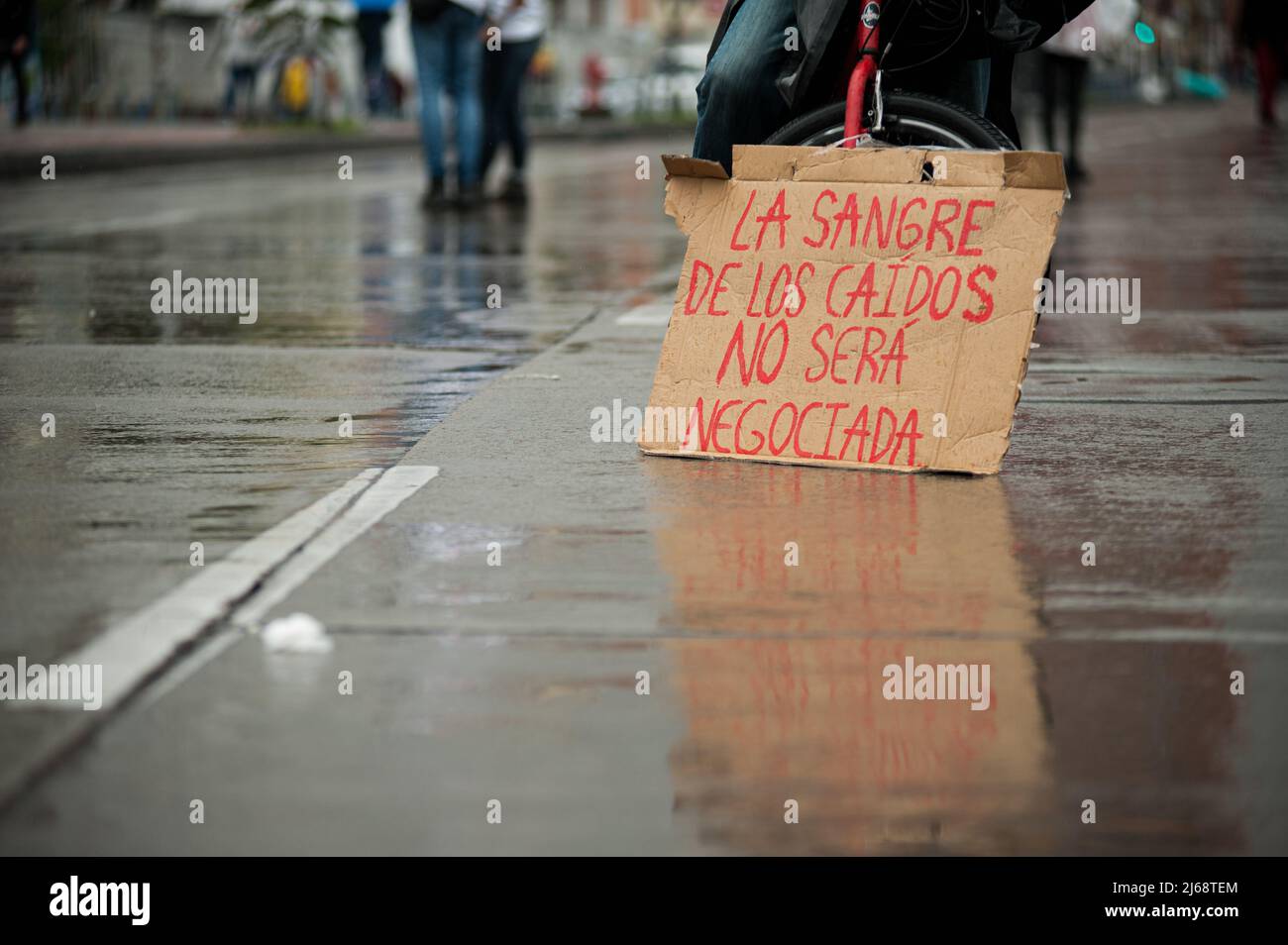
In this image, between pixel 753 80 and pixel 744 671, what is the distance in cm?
305

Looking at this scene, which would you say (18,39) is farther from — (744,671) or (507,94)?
(744,671)

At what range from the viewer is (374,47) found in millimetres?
40344

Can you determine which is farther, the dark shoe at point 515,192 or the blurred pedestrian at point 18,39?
the blurred pedestrian at point 18,39

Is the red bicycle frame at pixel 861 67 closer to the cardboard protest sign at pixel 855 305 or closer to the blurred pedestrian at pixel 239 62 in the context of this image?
the cardboard protest sign at pixel 855 305

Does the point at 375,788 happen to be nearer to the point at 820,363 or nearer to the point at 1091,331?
the point at 820,363

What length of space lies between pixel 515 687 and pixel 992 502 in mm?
1758

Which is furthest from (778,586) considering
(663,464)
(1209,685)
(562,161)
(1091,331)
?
(562,161)

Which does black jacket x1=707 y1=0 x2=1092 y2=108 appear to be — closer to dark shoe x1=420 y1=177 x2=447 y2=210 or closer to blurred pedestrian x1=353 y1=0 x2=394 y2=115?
dark shoe x1=420 y1=177 x2=447 y2=210

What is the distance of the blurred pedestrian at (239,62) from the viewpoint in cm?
3312

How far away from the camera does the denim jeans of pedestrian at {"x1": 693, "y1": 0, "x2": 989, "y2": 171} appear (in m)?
6.37

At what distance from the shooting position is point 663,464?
5395 mm
